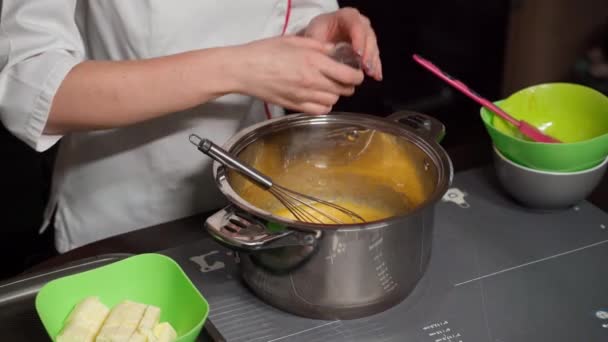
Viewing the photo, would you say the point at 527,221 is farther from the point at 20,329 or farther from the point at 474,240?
the point at 20,329

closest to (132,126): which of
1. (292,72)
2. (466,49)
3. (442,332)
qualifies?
(292,72)

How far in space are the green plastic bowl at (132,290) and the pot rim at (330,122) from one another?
0.34ft

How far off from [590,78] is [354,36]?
1536mm

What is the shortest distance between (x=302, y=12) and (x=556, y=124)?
0.40 metres

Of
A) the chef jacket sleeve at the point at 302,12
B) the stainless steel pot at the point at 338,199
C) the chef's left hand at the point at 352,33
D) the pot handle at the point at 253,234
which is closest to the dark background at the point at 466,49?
the chef jacket sleeve at the point at 302,12

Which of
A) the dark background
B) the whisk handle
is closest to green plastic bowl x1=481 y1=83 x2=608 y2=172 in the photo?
the whisk handle

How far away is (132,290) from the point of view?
0.79 m

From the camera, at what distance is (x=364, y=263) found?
74 centimetres

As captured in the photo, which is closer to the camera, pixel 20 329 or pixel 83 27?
pixel 20 329

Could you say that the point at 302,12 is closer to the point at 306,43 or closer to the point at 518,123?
the point at 306,43

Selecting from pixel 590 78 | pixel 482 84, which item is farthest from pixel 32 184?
pixel 590 78

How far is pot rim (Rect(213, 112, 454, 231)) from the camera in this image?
705mm

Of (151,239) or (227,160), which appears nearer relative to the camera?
(227,160)

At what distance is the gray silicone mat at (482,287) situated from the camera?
779 millimetres
